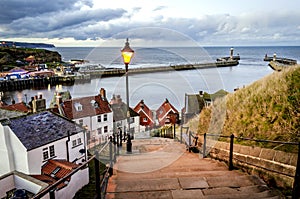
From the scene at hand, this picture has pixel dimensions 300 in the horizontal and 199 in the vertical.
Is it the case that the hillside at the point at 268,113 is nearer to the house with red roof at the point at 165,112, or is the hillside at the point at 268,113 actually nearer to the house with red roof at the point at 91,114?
the house with red roof at the point at 165,112

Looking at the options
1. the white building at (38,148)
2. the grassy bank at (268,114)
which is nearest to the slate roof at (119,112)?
the white building at (38,148)

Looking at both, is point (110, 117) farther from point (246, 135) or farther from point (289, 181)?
point (289, 181)

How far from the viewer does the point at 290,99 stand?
5250 mm

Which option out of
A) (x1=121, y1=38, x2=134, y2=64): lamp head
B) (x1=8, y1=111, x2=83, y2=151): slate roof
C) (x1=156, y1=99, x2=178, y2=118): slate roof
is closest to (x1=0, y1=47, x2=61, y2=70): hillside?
(x1=156, y1=99, x2=178, y2=118): slate roof

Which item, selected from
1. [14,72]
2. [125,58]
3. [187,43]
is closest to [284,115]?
[187,43]

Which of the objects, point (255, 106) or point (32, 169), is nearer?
point (255, 106)

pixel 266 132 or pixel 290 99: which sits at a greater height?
pixel 290 99

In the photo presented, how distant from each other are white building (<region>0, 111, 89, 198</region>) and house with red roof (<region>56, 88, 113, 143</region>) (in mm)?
5643

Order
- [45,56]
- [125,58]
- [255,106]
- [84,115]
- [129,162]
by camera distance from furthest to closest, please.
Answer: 1. [45,56]
2. [84,115]
3. [125,58]
4. [255,106]
5. [129,162]

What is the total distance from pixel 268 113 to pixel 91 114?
760 inches

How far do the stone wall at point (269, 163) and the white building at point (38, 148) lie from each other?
10418mm

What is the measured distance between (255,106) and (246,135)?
41.3 inches

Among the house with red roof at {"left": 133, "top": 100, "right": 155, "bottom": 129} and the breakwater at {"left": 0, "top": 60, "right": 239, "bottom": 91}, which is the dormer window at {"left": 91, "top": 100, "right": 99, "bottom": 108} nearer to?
the house with red roof at {"left": 133, "top": 100, "right": 155, "bottom": 129}

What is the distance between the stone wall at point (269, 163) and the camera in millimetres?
3480
